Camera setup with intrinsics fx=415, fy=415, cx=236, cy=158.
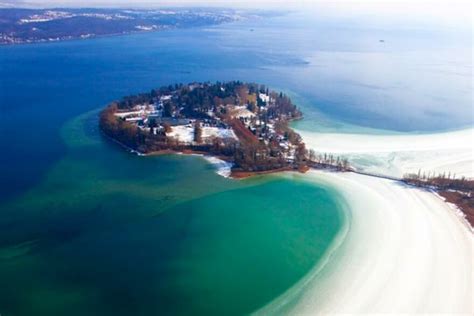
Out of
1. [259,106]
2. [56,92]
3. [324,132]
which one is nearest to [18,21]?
[56,92]

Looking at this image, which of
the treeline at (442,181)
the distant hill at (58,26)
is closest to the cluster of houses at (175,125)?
the treeline at (442,181)

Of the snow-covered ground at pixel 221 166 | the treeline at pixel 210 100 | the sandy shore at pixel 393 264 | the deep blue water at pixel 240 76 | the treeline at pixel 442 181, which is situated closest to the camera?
the sandy shore at pixel 393 264

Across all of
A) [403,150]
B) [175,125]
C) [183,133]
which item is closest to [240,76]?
[175,125]

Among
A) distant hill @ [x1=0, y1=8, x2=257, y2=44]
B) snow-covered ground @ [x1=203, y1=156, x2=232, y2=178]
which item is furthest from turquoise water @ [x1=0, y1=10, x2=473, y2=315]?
distant hill @ [x1=0, y1=8, x2=257, y2=44]

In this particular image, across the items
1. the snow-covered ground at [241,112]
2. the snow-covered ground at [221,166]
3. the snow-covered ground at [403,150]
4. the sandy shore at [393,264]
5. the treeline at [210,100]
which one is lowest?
the sandy shore at [393,264]

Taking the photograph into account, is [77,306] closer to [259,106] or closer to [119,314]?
[119,314]

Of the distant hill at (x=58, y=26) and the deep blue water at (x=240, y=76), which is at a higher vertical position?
the distant hill at (x=58, y=26)

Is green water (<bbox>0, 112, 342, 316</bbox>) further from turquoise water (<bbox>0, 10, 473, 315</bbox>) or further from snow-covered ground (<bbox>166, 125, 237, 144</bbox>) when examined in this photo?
snow-covered ground (<bbox>166, 125, 237, 144</bbox>)

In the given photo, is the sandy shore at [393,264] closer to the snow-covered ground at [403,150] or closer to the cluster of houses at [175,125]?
the snow-covered ground at [403,150]
